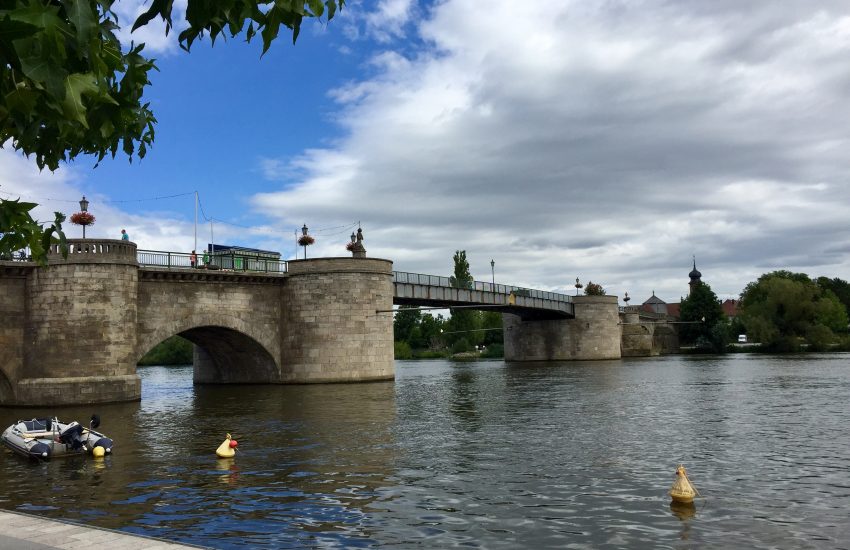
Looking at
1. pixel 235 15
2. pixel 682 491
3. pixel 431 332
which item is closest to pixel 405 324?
pixel 431 332

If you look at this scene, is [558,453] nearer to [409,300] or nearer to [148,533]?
[148,533]

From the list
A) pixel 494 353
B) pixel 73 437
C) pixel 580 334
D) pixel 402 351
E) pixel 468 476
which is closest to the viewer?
pixel 468 476

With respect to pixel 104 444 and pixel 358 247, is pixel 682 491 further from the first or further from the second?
pixel 358 247

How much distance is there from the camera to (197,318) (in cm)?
4131

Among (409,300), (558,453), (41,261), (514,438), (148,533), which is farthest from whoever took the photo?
(409,300)

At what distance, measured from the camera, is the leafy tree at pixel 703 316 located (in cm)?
11119

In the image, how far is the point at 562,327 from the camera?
87.1 m

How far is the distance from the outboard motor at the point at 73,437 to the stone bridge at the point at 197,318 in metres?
9.43

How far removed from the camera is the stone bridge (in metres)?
33.7

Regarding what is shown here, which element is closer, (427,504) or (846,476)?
(427,504)

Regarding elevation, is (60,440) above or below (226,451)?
above

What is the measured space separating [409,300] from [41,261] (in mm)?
49317

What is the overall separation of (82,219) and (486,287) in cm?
3973

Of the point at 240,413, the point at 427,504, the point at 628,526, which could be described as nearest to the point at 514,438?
the point at 427,504
